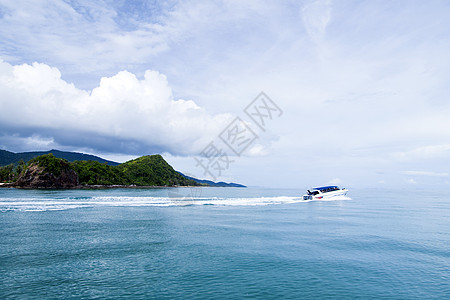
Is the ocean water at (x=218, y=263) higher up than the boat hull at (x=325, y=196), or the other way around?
the boat hull at (x=325, y=196)

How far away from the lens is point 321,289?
14211 millimetres

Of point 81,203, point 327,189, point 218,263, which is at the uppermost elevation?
point 327,189

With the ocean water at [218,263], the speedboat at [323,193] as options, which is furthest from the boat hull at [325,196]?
the ocean water at [218,263]

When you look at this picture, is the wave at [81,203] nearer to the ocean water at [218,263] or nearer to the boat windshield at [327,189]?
the boat windshield at [327,189]

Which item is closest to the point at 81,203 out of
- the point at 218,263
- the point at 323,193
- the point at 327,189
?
the point at 218,263

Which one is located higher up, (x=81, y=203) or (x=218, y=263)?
(x=81, y=203)

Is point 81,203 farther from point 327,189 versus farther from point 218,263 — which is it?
point 327,189

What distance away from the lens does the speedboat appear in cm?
8038

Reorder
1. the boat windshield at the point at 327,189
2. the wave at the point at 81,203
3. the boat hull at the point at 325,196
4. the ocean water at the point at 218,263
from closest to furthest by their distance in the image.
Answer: the ocean water at the point at 218,263 → the wave at the point at 81,203 → the boat hull at the point at 325,196 → the boat windshield at the point at 327,189

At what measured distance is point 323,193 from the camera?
82062 mm

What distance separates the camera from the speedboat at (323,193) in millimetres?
80375

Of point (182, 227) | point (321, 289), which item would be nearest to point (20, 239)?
point (182, 227)

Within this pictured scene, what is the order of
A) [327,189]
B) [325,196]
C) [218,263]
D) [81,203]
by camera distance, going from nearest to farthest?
[218,263] → [81,203] → [325,196] → [327,189]

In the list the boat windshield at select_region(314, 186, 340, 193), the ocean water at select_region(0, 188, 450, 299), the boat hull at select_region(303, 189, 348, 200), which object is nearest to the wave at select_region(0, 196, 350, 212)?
the boat hull at select_region(303, 189, 348, 200)
